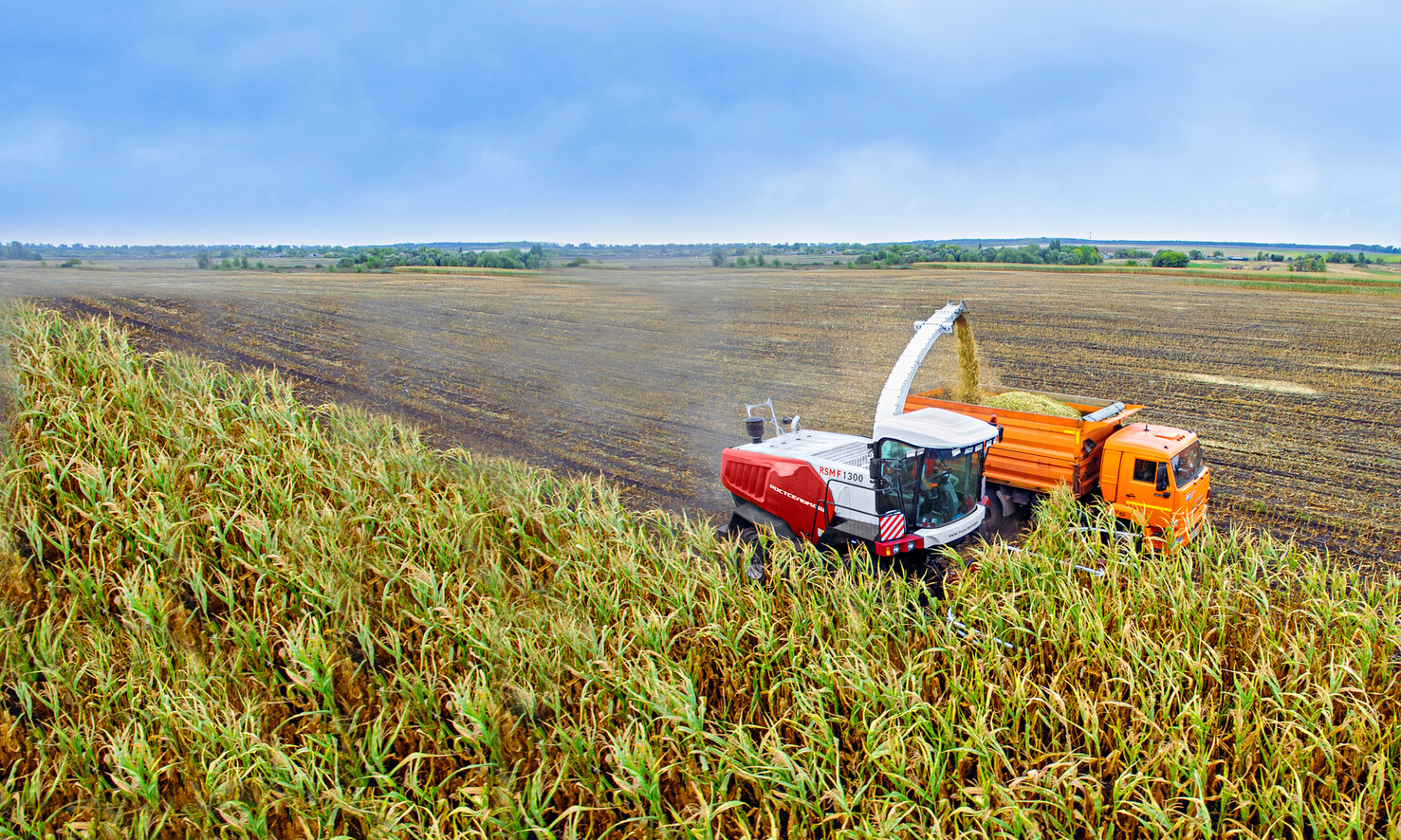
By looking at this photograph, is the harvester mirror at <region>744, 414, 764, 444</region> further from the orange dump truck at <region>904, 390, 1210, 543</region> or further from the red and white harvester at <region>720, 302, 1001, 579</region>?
the orange dump truck at <region>904, 390, 1210, 543</region>

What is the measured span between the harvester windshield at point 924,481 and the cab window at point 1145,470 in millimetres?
2241

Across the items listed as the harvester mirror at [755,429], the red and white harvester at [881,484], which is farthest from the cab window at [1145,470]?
the harvester mirror at [755,429]

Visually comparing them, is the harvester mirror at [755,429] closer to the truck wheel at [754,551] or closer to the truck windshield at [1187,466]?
the truck wheel at [754,551]

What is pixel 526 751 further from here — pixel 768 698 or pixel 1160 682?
pixel 1160 682

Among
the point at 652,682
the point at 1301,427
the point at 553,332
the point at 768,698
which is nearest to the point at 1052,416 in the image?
the point at 768,698

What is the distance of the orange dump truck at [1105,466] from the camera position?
24.2ft

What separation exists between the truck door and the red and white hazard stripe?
299cm

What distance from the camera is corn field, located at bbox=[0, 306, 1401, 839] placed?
3.85 m

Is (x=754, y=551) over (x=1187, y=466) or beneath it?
beneath

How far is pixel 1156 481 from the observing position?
290 inches

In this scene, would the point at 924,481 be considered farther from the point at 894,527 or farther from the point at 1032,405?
the point at 1032,405

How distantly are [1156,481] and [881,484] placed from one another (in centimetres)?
335

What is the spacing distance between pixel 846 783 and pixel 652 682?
4.21ft

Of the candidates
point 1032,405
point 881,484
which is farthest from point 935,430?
point 1032,405
